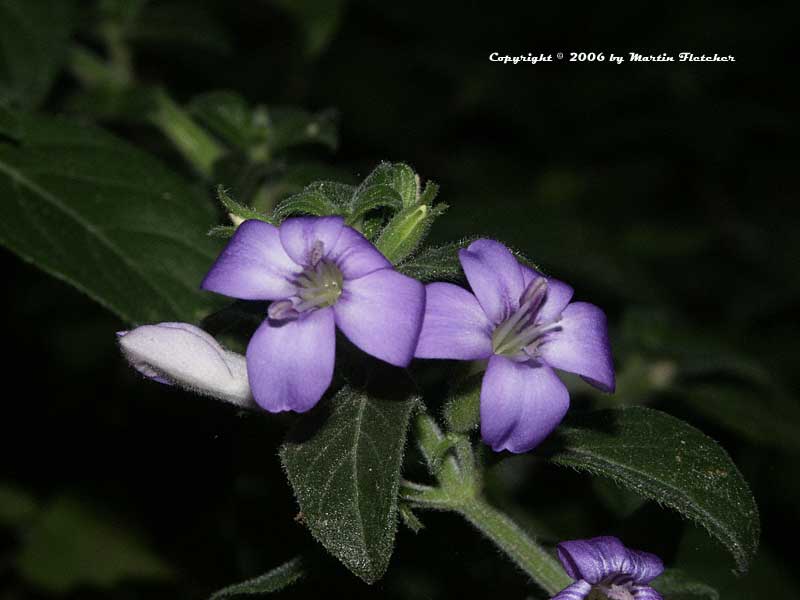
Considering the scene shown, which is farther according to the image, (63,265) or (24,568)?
(24,568)

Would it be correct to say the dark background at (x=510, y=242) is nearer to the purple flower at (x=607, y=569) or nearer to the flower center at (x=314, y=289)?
the flower center at (x=314, y=289)

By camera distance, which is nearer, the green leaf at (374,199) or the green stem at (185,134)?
the green leaf at (374,199)

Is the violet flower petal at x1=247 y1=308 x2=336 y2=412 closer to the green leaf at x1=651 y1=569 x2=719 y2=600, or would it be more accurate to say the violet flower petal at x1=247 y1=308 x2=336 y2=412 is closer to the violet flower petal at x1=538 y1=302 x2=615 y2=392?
the violet flower petal at x1=538 y1=302 x2=615 y2=392

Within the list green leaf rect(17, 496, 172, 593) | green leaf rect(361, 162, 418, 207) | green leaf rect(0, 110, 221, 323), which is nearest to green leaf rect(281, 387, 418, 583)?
green leaf rect(361, 162, 418, 207)

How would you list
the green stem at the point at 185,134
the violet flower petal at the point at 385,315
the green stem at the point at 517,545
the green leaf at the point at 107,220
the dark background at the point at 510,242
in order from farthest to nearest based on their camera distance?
the green stem at the point at 185,134, the dark background at the point at 510,242, the green leaf at the point at 107,220, the green stem at the point at 517,545, the violet flower petal at the point at 385,315

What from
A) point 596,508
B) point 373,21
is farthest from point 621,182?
point 596,508

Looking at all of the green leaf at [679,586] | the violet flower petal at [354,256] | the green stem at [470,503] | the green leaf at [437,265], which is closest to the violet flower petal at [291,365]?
the violet flower petal at [354,256]

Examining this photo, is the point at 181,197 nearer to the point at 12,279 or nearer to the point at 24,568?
the point at 12,279
